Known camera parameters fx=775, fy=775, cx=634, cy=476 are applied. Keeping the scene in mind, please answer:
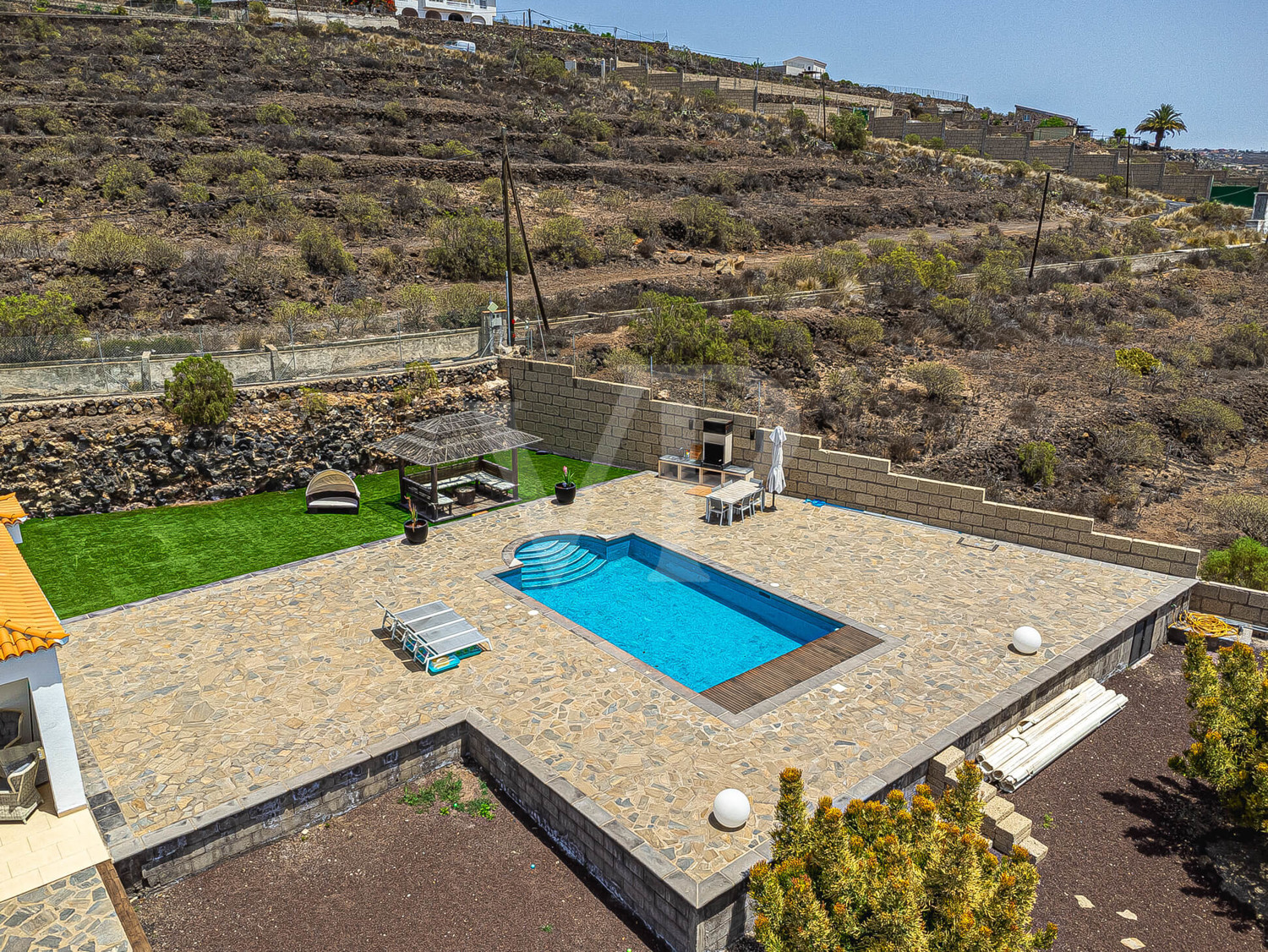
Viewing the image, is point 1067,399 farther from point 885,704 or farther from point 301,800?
point 301,800

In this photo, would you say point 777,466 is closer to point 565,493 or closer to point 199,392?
point 565,493

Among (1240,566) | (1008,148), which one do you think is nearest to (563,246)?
(1240,566)

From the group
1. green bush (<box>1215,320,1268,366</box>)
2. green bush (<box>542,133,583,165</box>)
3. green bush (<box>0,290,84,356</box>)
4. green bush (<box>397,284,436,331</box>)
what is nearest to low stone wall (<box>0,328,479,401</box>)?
green bush (<box>0,290,84,356</box>)

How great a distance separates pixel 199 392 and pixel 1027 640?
18.0 meters

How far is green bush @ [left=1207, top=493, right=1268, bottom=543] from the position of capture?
16.3 meters

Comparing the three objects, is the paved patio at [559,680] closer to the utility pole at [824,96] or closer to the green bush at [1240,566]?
the green bush at [1240,566]

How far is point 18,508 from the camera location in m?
10.7

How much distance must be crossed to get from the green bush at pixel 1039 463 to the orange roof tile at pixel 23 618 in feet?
65.3

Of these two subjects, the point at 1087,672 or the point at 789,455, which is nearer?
the point at 1087,672

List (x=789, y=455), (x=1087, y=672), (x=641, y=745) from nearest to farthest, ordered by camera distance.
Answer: (x=641, y=745), (x=1087, y=672), (x=789, y=455)

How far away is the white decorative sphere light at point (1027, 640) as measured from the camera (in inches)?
442

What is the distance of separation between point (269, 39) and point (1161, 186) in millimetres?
76027

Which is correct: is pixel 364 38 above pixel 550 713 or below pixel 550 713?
above

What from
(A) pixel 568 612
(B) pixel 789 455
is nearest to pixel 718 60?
A: (B) pixel 789 455
